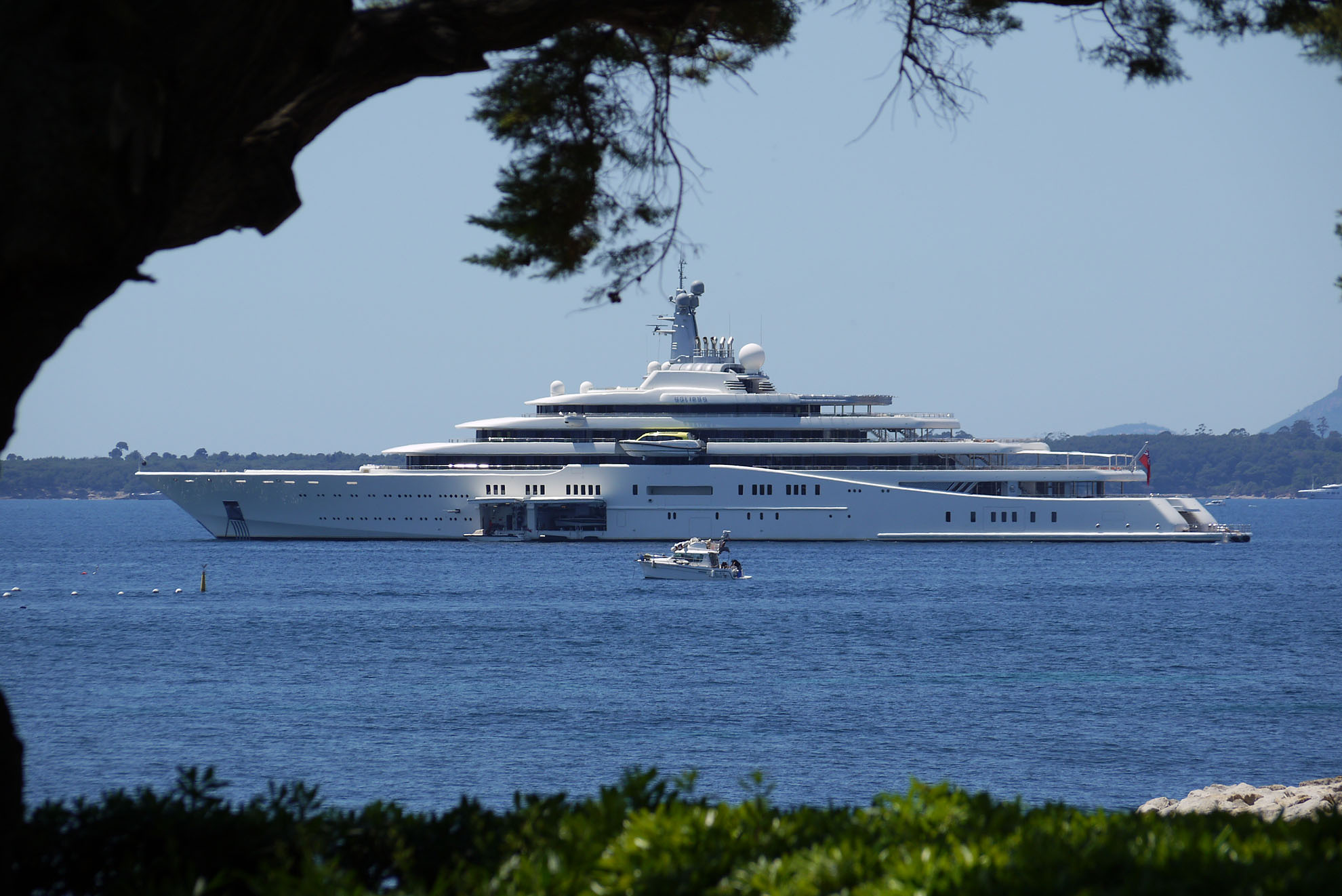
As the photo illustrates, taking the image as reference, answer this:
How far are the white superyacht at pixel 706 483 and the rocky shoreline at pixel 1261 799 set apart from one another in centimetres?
3545

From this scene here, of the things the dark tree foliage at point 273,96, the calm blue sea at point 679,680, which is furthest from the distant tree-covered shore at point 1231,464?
the dark tree foliage at point 273,96

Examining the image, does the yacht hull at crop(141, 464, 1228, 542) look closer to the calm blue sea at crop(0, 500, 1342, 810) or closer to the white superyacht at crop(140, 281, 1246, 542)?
the white superyacht at crop(140, 281, 1246, 542)

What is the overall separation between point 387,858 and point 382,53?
2475 mm

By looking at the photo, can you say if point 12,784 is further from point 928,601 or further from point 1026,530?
point 1026,530

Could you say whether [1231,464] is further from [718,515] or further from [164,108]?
[164,108]

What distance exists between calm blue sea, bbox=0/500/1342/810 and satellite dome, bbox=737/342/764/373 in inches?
615

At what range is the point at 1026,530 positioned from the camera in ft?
→ 157

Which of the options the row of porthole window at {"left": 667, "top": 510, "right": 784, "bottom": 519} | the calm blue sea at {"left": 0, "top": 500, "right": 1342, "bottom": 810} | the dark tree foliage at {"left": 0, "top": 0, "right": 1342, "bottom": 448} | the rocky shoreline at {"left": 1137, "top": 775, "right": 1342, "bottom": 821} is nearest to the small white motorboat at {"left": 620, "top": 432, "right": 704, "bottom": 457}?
the row of porthole window at {"left": 667, "top": 510, "right": 784, "bottom": 519}

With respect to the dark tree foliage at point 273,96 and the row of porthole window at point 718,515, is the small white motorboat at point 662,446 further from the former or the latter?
the dark tree foliage at point 273,96

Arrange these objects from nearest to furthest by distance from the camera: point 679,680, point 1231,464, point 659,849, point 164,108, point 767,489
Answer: point 659,849, point 164,108, point 679,680, point 767,489, point 1231,464

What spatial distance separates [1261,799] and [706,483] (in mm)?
36833

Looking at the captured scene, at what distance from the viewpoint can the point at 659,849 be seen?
3.48 meters

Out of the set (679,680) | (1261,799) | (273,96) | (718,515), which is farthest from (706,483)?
(273,96)

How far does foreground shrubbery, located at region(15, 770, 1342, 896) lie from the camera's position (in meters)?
3.21
